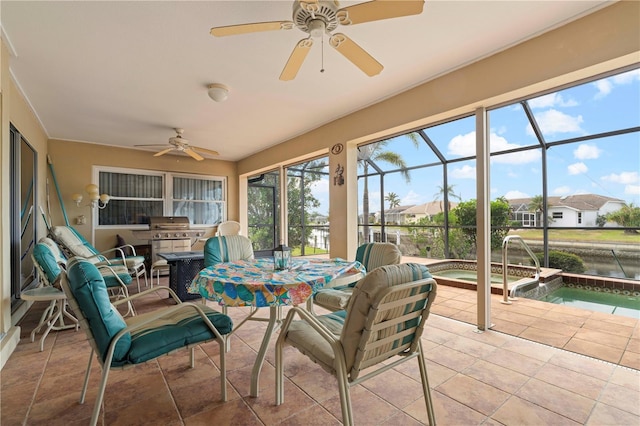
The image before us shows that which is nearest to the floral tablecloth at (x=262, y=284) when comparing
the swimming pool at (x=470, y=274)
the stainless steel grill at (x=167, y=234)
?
the swimming pool at (x=470, y=274)

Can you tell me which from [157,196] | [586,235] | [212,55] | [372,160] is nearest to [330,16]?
[212,55]

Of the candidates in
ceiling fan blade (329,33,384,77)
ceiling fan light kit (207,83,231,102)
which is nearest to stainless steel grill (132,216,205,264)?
ceiling fan light kit (207,83,231,102)

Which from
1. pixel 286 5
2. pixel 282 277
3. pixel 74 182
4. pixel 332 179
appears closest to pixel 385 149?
pixel 332 179

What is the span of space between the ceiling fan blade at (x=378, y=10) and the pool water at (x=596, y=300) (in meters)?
4.09

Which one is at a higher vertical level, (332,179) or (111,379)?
(332,179)

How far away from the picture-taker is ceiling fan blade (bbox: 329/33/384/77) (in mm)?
1728

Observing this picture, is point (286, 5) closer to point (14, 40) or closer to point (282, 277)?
point (282, 277)

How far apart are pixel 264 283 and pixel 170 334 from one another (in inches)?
23.1

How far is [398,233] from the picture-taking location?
19.9 feet

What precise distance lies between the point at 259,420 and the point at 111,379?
3.84 feet

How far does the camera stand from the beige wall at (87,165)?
5148 millimetres

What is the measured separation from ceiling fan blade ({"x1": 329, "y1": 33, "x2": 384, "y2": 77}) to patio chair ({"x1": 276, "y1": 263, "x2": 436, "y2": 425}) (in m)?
1.34

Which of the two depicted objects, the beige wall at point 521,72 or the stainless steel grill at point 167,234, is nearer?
the beige wall at point 521,72

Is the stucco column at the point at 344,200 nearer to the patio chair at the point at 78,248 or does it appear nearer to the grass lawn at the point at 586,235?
the patio chair at the point at 78,248
